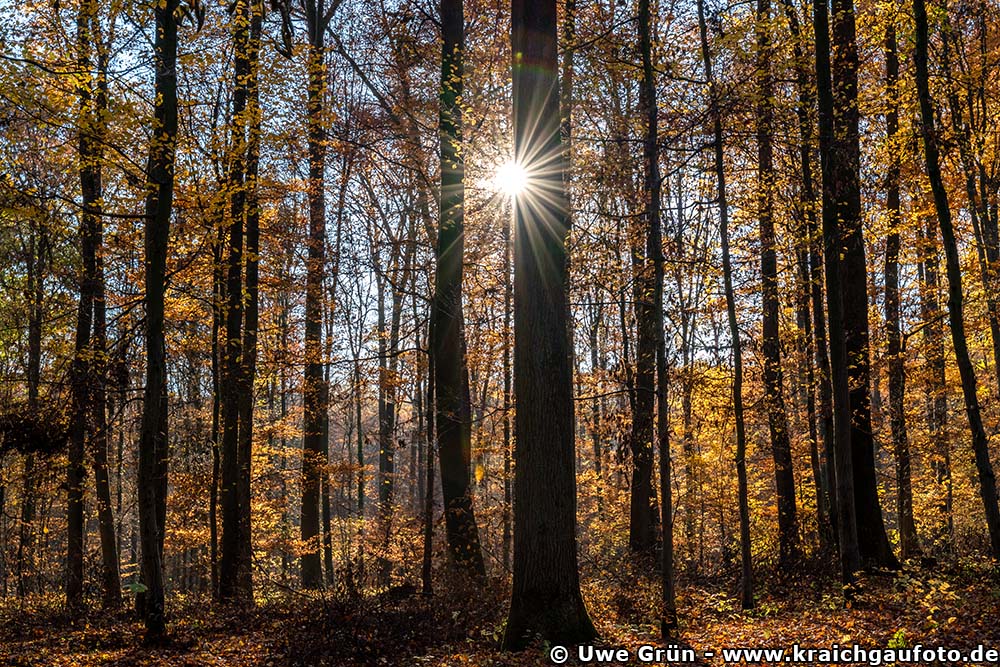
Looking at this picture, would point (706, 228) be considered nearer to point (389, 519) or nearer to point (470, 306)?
point (470, 306)

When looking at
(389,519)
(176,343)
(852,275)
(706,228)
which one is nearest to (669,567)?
(852,275)

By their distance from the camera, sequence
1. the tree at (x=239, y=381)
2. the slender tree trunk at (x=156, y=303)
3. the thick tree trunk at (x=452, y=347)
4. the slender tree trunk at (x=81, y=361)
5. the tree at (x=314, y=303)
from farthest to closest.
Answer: the tree at (x=314, y=303), the thick tree trunk at (x=452, y=347), the tree at (x=239, y=381), the slender tree trunk at (x=81, y=361), the slender tree trunk at (x=156, y=303)

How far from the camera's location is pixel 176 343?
46.1ft

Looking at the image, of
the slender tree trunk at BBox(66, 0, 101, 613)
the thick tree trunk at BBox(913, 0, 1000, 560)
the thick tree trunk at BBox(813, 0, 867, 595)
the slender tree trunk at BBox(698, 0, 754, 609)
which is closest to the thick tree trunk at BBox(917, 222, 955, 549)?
the thick tree trunk at BBox(913, 0, 1000, 560)

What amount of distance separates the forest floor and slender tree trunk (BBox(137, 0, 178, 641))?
0.80 meters

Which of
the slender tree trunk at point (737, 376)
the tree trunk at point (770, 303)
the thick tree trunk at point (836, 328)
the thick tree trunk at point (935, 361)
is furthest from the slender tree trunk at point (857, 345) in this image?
the slender tree trunk at point (737, 376)

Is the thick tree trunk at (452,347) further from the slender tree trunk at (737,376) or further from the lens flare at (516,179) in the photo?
the slender tree trunk at (737,376)

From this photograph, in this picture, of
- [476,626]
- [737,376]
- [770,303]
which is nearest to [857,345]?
[737,376]

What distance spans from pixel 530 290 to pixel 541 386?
107 cm

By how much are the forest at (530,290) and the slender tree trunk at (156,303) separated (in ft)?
0.17

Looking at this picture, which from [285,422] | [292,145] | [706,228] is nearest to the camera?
[292,145]

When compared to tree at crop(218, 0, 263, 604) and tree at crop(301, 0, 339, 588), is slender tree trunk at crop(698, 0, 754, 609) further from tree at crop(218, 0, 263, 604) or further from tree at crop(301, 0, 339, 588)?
tree at crop(218, 0, 263, 604)

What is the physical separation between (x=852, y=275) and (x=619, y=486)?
9.18 metres

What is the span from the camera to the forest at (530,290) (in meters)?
7.93
